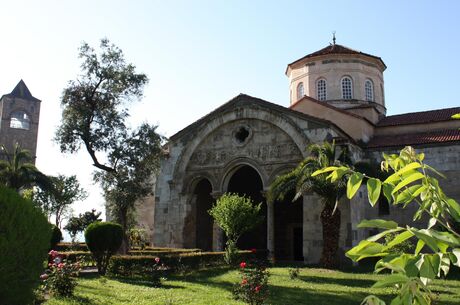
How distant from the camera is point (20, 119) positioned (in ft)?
158

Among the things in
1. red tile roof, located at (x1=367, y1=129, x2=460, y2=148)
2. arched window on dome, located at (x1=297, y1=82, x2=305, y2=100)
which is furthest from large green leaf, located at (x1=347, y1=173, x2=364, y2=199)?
arched window on dome, located at (x1=297, y1=82, x2=305, y2=100)

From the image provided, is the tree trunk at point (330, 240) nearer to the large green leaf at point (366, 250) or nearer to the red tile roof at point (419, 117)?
the red tile roof at point (419, 117)

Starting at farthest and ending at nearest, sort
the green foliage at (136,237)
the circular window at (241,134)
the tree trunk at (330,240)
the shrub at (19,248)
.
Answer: the green foliage at (136,237) → the circular window at (241,134) → the tree trunk at (330,240) → the shrub at (19,248)

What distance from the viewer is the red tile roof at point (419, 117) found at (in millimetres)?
22873

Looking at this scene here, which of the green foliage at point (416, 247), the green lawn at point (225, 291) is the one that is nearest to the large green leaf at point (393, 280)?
A: the green foliage at point (416, 247)

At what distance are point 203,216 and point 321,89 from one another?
11.0 meters

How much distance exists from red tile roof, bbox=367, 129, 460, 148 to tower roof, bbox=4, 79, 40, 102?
40725 millimetres

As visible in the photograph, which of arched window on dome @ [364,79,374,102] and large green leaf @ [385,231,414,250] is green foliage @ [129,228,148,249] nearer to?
arched window on dome @ [364,79,374,102]

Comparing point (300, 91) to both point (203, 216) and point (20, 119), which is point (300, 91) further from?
point (20, 119)

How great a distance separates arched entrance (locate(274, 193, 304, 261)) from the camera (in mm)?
25672

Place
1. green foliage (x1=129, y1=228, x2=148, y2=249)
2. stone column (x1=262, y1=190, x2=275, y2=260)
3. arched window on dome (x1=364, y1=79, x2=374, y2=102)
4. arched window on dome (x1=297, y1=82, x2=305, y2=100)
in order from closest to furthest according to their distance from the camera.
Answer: stone column (x1=262, y1=190, x2=275, y2=260) < arched window on dome (x1=364, y1=79, x2=374, y2=102) < arched window on dome (x1=297, y1=82, x2=305, y2=100) < green foliage (x1=129, y1=228, x2=148, y2=249)

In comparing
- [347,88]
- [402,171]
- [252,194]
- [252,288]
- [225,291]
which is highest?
[347,88]

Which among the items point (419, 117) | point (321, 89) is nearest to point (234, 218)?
point (419, 117)

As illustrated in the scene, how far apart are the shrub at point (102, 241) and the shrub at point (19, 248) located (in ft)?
29.0
